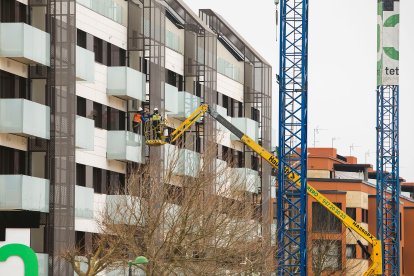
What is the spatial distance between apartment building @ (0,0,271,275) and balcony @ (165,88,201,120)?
83mm

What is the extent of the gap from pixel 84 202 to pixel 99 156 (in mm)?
5268

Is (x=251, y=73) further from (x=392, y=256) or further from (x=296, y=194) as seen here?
(x=392, y=256)

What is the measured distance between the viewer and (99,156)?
Answer: 246 feet

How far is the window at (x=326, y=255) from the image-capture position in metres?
118

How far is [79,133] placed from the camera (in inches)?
2699

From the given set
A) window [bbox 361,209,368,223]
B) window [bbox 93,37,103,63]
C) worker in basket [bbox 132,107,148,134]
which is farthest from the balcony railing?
window [bbox 361,209,368,223]

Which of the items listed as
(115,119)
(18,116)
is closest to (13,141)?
(18,116)

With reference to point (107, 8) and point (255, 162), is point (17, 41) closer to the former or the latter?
point (107, 8)

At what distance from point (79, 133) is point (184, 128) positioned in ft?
65.1

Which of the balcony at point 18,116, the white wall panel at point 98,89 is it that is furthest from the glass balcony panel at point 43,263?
the white wall panel at point 98,89

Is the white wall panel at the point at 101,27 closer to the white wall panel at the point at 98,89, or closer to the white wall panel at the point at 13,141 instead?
the white wall panel at the point at 98,89

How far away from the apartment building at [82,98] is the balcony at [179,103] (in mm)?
83

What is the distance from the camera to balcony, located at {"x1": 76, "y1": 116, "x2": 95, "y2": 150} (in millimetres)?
68438

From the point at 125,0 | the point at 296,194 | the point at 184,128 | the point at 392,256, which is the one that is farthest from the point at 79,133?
the point at 392,256
